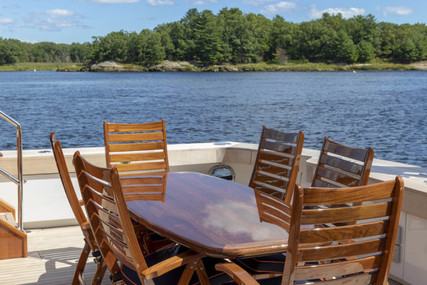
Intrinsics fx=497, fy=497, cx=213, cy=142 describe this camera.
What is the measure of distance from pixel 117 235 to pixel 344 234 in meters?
0.81

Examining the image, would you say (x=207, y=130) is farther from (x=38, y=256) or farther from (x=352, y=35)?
(x=352, y=35)

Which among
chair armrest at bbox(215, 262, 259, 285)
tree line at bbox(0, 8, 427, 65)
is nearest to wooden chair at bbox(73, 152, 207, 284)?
chair armrest at bbox(215, 262, 259, 285)

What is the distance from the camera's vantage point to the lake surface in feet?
63.1

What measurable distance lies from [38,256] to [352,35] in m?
82.0

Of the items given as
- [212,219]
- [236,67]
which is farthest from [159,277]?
[236,67]

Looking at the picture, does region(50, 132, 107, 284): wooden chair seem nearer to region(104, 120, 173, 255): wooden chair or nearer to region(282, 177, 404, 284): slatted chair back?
region(104, 120, 173, 255): wooden chair

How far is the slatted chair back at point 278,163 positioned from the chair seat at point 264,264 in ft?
2.19

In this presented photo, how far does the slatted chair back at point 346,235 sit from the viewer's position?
136 centimetres

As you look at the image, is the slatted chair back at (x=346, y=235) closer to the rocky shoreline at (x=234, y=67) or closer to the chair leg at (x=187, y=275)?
the chair leg at (x=187, y=275)

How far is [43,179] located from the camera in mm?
3727

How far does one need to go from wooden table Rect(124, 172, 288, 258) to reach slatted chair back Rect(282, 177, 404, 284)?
0.88 feet

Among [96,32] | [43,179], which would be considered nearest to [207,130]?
[43,179]

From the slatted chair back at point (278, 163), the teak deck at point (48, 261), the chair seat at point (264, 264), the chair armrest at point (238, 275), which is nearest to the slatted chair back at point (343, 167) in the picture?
the slatted chair back at point (278, 163)

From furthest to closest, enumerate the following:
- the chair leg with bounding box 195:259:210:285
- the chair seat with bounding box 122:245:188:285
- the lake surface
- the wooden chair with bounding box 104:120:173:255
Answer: the lake surface, the wooden chair with bounding box 104:120:173:255, the chair seat with bounding box 122:245:188:285, the chair leg with bounding box 195:259:210:285
